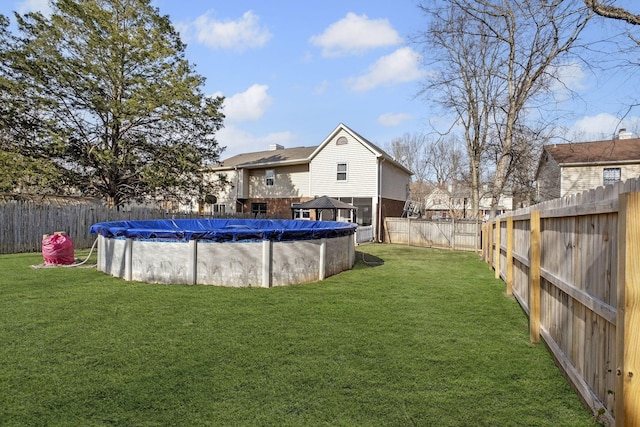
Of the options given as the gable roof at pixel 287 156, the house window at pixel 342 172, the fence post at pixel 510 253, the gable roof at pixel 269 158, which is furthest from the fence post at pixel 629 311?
the gable roof at pixel 269 158

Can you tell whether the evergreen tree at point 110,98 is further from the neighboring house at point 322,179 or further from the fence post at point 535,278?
the fence post at point 535,278

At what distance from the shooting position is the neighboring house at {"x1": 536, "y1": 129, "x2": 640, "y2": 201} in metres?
20.9

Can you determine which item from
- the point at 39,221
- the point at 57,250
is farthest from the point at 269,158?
the point at 57,250

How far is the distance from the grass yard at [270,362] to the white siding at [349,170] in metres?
14.6

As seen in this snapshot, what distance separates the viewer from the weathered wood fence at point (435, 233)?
1750 centimetres

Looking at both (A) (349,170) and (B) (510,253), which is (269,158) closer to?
(A) (349,170)

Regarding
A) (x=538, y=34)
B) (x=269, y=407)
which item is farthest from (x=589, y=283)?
(x=538, y=34)

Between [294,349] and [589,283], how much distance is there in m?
2.80

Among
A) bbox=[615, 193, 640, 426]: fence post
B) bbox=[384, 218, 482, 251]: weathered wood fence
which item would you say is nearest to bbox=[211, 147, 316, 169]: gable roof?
bbox=[384, 218, 482, 251]: weathered wood fence

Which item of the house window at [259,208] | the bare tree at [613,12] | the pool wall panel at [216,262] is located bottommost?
the pool wall panel at [216,262]

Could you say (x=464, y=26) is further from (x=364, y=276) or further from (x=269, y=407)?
(x=269, y=407)

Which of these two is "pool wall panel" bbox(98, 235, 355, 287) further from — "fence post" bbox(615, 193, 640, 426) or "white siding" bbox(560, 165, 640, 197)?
"white siding" bbox(560, 165, 640, 197)

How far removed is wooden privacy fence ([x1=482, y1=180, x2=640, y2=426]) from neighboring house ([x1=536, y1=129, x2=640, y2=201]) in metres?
21.1

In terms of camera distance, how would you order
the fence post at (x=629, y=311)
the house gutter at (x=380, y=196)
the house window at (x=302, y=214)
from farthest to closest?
the house window at (x=302, y=214) → the house gutter at (x=380, y=196) → the fence post at (x=629, y=311)
